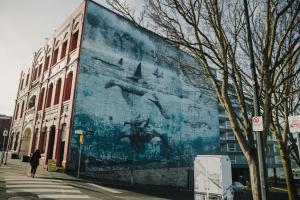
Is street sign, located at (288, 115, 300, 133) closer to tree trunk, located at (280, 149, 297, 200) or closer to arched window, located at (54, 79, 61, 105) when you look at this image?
tree trunk, located at (280, 149, 297, 200)

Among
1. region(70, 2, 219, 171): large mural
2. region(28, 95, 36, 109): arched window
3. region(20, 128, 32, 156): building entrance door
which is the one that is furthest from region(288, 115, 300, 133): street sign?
region(28, 95, 36, 109): arched window

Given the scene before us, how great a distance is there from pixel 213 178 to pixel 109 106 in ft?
33.8

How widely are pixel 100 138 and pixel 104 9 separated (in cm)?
1087

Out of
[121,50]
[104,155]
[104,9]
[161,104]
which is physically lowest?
[104,155]

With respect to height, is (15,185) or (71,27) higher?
(71,27)

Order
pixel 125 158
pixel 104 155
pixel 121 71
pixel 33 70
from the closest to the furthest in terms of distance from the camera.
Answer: pixel 104 155
pixel 125 158
pixel 121 71
pixel 33 70

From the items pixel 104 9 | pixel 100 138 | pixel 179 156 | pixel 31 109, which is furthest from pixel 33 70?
pixel 179 156

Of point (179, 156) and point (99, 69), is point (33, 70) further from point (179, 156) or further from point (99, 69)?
point (179, 156)

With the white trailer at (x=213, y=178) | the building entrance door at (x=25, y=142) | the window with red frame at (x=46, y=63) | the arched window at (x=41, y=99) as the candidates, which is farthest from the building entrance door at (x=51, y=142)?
the white trailer at (x=213, y=178)

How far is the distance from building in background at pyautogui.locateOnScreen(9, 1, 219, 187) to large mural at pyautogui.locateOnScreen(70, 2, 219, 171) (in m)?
0.07

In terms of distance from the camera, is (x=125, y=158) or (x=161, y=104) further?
(x=161, y=104)

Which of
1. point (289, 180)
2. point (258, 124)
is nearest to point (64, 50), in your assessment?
point (258, 124)

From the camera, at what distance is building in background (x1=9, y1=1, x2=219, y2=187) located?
678 inches

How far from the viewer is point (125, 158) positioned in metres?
18.8
